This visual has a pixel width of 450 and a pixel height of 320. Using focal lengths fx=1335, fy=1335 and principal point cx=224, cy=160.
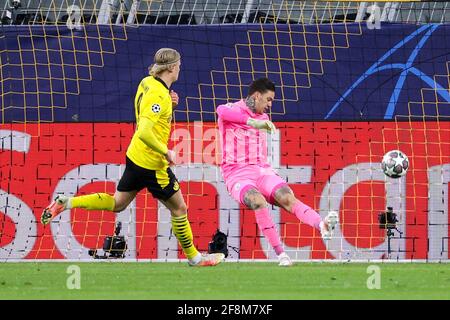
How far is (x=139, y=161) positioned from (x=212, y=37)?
19.5ft

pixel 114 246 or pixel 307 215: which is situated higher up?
pixel 114 246

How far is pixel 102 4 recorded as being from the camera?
66.3 ft

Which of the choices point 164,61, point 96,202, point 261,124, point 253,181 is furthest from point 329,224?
point 96,202

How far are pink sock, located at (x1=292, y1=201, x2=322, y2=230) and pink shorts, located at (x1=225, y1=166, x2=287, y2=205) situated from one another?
365 mm

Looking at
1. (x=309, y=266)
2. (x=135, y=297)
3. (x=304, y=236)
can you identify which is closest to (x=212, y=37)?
(x=304, y=236)

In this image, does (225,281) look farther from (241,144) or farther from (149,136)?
(241,144)

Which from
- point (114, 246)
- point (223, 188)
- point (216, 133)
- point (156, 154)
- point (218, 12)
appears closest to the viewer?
point (156, 154)

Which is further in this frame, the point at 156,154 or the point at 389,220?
the point at 389,220

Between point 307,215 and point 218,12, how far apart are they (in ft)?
23.1

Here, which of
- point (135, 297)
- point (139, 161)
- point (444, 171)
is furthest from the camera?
point (444, 171)

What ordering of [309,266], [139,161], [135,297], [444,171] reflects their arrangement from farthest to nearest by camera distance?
[444,171]
[309,266]
[139,161]
[135,297]

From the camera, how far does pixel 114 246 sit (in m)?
18.3

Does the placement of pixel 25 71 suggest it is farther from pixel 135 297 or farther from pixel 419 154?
pixel 135 297
